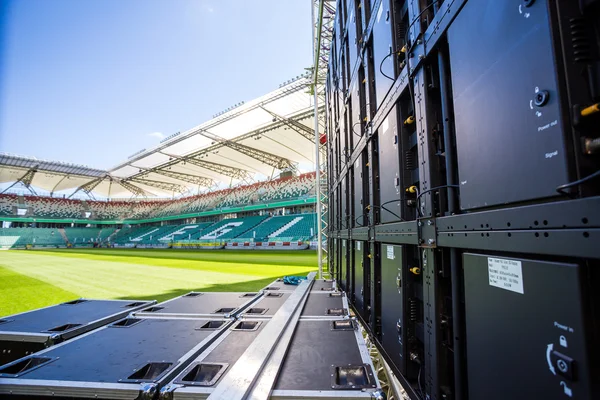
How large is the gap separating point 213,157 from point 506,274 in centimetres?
3573

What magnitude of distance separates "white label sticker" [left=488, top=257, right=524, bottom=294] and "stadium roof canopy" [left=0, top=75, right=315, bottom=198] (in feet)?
52.6

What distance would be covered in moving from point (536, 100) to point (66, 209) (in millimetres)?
→ 63718

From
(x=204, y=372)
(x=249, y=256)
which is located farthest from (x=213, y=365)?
(x=249, y=256)

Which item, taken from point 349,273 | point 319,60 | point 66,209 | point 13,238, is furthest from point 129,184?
point 349,273

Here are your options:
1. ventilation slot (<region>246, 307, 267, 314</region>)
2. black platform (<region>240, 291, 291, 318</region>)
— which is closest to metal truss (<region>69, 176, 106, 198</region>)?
black platform (<region>240, 291, 291, 318</region>)

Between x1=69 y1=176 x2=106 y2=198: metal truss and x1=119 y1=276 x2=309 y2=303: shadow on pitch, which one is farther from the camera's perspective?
x1=69 y1=176 x2=106 y2=198: metal truss

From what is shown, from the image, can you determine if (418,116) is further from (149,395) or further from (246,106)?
(246,106)

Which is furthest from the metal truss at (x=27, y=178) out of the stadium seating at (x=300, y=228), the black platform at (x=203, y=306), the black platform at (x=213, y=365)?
the black platform at (x=213, y=365)

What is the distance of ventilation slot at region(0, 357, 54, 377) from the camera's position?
1.84 metres

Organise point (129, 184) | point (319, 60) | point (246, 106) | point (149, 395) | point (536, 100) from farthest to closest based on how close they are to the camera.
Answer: point (129, 184) → point (246, 106) → point (319, 60) → point (149, 395) → point (536, 100)

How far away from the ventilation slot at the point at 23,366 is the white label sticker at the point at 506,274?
2846 millimetres

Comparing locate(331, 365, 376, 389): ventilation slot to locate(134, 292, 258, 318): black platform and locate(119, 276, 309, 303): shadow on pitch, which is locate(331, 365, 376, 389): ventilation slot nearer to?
locate(134, 292, 258, 318): black platform

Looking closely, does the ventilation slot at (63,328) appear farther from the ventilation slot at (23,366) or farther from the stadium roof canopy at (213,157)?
the stadium roof canopy at (213,157)

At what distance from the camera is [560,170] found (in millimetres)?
1051
